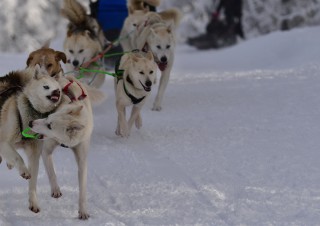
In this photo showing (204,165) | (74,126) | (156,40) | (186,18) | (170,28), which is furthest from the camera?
(186,18)

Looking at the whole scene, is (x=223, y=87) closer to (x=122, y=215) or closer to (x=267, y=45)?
(x=267, y=45)

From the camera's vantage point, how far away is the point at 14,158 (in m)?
3.43

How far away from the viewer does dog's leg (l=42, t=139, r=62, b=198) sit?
144 inches

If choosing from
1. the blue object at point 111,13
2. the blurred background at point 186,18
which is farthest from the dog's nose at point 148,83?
the blurred background at point 186,18

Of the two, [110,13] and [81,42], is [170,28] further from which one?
[110,13]

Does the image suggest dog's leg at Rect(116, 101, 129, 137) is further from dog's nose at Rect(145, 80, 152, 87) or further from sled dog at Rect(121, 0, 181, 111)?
sled dog at Rect(121, 0, 181, 111)

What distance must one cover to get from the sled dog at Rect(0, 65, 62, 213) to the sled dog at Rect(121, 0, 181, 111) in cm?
269

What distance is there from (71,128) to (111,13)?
17.1 ft

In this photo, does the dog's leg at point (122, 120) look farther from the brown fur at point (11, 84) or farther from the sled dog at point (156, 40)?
the brown fur at point (11, 84)

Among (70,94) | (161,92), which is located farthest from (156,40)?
(70,94)

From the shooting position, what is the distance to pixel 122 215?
11.8 ft

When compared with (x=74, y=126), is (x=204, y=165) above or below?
below

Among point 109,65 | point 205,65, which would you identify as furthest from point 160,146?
point 205,65

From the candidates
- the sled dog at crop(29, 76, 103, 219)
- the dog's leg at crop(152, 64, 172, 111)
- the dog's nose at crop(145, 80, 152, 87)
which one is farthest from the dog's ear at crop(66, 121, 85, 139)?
the dog's leg at crop(152, 64, 172, 111)
